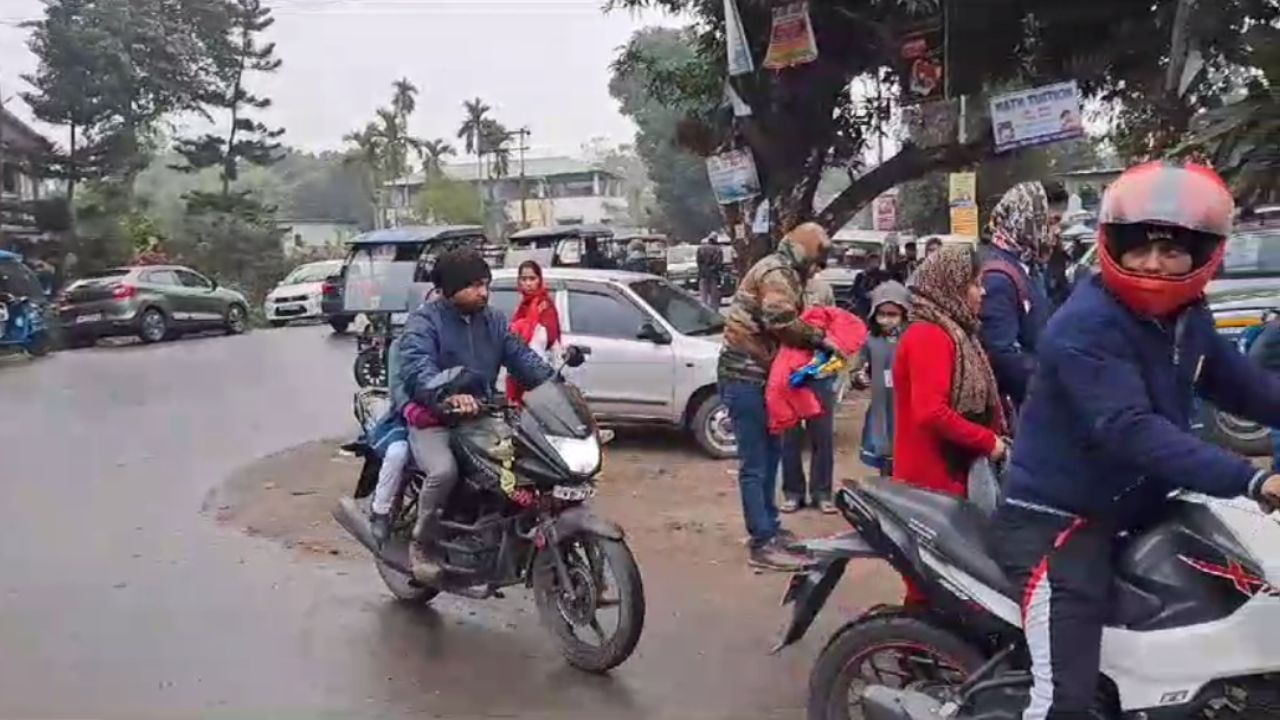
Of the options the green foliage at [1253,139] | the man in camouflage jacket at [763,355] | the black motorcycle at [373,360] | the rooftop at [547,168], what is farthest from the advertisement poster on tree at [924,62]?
the rooftop at [547,168]

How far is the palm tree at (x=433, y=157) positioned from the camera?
6775 centimetres

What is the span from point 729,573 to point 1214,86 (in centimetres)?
606

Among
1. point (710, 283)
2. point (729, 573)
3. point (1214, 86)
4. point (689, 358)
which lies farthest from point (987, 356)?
point (710, 283)

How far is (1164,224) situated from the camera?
296 cm

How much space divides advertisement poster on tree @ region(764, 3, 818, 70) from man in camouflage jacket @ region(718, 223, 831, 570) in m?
5.62

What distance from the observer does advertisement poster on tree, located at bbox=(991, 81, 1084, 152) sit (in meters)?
11.9

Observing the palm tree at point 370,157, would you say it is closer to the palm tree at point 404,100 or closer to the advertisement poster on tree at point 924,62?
the palm tree at point 404,100

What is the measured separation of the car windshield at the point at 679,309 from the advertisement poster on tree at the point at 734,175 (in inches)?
68.4

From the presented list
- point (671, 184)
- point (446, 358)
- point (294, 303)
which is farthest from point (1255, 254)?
point (671, 184)

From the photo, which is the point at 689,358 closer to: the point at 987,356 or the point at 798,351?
the point at 798,351

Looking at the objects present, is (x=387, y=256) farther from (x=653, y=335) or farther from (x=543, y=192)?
(x=543, y=192)

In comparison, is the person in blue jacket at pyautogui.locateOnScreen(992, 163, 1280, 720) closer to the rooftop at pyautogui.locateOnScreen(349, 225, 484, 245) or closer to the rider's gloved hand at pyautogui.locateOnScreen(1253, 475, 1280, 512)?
the rider's gloved hand at pyautogui.locateOnScreen(1253, 475, 1280, 512)

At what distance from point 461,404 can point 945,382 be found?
191cm

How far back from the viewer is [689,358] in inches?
417
